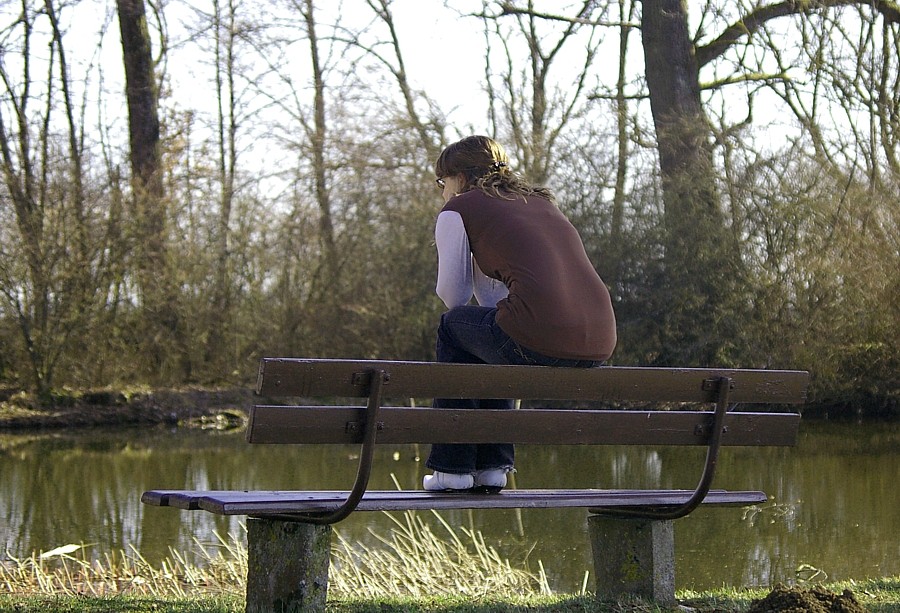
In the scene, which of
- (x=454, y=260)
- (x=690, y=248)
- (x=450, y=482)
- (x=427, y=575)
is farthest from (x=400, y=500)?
(x=690, y=248)

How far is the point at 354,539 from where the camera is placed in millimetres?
7375

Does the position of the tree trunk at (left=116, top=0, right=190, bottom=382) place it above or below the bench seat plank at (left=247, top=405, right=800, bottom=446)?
above

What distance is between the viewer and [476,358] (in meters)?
4.05

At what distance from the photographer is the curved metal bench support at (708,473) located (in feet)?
13.1

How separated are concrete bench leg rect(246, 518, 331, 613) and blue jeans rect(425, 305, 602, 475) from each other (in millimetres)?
531

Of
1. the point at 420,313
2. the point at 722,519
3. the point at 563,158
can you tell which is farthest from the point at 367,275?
the point at 722,519

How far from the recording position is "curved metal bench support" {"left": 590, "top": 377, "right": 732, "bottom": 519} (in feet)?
13.1

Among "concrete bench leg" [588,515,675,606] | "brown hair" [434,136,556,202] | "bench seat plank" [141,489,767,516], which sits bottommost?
"concrete bench leg" [588,515,675,606]

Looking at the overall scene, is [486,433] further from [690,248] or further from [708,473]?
[690,248]

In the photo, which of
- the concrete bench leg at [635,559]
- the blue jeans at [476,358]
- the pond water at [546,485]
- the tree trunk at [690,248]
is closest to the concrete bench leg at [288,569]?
the blue jeans at [476,358]

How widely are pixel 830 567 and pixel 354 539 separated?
2784mm

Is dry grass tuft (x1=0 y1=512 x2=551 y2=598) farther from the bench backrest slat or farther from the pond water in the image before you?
the bench backrest slat

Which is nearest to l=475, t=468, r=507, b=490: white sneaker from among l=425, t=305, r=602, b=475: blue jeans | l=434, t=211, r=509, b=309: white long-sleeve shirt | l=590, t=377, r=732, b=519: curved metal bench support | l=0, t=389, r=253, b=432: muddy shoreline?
l=425, t=305, r=602, b=475: blue jeans

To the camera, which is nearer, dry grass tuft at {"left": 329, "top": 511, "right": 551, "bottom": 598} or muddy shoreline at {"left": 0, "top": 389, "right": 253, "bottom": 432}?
dry grass tuft at {"left": 329, "top": 511, "right": 551, "bottom": 598}
